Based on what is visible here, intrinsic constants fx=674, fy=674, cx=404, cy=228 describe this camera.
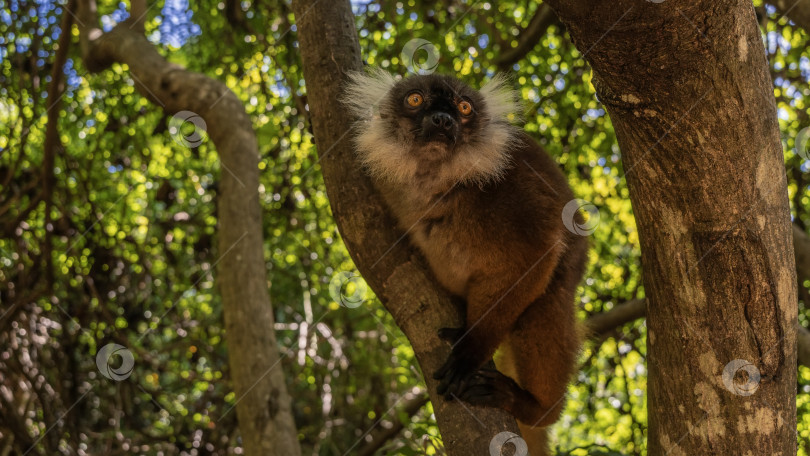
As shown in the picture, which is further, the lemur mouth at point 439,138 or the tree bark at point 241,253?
the tree bark at point 241,253

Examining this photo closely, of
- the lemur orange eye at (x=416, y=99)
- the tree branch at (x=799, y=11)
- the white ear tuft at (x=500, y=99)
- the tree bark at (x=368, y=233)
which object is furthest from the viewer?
the tree branch at (x=799, y=11)

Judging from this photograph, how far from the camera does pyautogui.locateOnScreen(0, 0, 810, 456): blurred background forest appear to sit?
20.0 feet

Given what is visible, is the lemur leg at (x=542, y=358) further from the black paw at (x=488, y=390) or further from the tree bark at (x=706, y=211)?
the tree bark at (x=706, y=211)

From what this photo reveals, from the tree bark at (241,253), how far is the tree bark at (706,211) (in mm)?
2469

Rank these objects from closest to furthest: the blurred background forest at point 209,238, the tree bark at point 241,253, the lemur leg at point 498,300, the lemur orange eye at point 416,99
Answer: the lemur leg at point 498,300
the lemur orange eye at point 416,99
the tree bark at point 241,253
the blurred background forest at point 209,238

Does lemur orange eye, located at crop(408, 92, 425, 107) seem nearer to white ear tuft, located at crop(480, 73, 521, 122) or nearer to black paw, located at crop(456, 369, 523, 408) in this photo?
white ear tuft, located at crop(480, 73, 521, 122)

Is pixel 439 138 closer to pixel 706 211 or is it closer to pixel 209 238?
pixel 706 211

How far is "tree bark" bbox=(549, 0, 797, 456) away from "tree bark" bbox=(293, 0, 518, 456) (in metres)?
0.75

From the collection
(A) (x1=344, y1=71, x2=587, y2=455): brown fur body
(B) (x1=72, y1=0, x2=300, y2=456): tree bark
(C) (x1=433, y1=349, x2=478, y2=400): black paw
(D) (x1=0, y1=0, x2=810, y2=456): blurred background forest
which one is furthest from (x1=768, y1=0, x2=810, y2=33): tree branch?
(B) (x1=72, y1=0, x2=300, y2=456): tree bark

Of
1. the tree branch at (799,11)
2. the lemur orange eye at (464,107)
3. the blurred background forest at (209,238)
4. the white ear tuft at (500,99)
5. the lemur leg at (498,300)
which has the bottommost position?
the blurred background forest at (209,238)

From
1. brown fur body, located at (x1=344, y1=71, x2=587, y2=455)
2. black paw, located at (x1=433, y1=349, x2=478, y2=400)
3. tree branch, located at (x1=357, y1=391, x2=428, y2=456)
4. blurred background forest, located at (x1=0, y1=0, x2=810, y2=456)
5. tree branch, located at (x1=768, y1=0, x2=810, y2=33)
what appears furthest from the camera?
blurred background forest, located at (x1=0, y1=0, x2=810, y2=456)

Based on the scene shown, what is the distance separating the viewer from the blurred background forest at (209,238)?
6094 millimetres

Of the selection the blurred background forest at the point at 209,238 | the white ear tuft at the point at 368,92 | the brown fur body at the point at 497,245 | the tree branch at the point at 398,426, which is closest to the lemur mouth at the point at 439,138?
the brown fur body at the point at 497,245

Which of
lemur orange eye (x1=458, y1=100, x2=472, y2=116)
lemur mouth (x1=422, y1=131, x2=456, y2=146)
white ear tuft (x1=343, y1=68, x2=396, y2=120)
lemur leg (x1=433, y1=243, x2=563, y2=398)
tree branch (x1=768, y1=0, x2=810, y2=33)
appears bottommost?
lemur leg (x1=433, y1=243, x2=563, y2=398)
